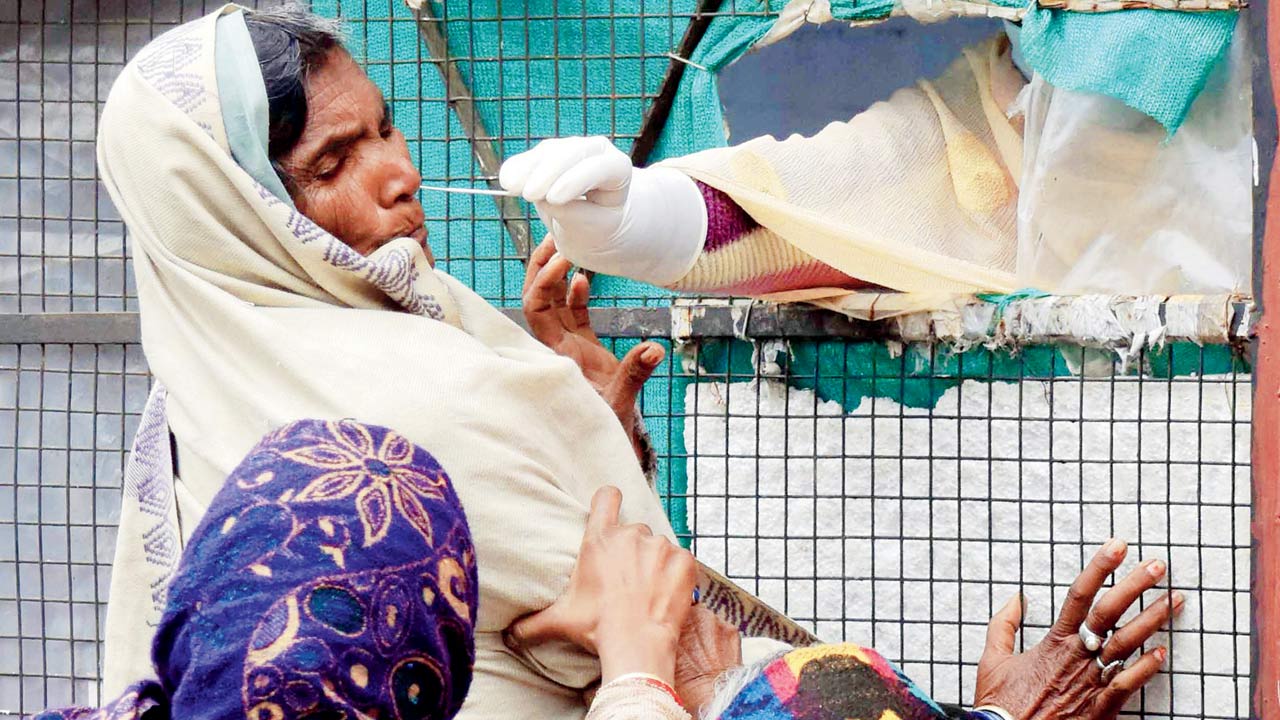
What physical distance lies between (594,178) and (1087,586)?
2.91 ft

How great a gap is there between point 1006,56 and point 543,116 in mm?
712

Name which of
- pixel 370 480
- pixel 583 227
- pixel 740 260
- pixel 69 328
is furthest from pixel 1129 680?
pixel 69 328

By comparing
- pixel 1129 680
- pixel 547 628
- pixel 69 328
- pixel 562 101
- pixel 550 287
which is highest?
pixel 562 101

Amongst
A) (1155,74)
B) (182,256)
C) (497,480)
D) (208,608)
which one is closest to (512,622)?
(497,480)

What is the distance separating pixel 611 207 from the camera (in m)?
1.43

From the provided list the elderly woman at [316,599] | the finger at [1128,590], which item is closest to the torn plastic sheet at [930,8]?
the finger at [1128,590]

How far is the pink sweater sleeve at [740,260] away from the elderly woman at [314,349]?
1.07 ft

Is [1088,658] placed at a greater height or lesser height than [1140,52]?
lesser

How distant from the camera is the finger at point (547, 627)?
1185 mm

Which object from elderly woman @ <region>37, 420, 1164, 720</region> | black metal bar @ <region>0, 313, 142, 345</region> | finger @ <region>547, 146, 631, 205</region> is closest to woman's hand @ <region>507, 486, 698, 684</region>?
finger @ <region>547, 146, 631, 205</region>

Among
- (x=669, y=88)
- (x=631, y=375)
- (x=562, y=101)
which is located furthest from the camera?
(x=562, y=101)

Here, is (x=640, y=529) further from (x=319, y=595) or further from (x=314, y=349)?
(x=319, y=595)

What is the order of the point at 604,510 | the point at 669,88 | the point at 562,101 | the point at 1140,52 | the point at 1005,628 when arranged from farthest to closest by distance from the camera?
the point at 562,101, the point at 669,88, the point at 1005,628, the point at 1140,52, the point at 604,510

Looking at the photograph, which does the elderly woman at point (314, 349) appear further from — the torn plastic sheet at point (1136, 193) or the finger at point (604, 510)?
the torn plastic sheet at point (1136, 193)
